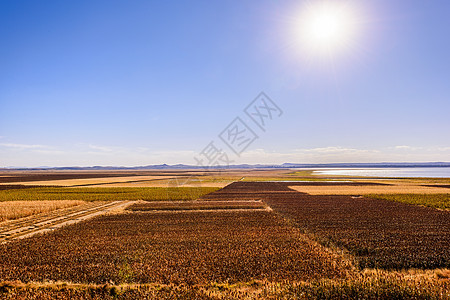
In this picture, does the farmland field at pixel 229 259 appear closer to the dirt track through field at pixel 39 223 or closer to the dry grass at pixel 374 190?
the dirt track through field at pixel 39 223

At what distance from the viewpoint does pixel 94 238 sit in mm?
16656

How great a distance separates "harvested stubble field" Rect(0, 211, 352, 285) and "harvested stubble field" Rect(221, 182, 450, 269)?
1.79m

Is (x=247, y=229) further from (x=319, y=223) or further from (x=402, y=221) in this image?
(x=402, y=221)

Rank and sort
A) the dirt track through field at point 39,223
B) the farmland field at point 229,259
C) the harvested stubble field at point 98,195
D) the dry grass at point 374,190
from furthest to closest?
1. the dry grass at point 374,190
2. the harvested stubble field at point 98,195
3. the dirt track through field at point 39,223
4. the farmland field at point 229,259

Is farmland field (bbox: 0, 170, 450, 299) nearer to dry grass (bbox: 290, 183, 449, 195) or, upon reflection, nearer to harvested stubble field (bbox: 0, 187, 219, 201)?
harvested stubble field (bbox: 0, 187, 219, 201)

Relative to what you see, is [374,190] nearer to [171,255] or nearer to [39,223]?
[171,255]

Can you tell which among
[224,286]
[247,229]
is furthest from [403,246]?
[224,286]

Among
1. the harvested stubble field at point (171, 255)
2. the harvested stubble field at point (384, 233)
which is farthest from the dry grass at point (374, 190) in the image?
the harvested stubble field at point (171, 255)

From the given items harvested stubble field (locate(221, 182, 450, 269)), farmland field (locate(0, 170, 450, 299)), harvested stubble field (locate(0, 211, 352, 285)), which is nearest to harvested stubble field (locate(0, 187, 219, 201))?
farmland field (locate(0, 170, 450, 299))

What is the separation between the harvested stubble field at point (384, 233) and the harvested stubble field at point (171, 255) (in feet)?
5.89

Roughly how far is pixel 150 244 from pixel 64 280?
528 centimetres

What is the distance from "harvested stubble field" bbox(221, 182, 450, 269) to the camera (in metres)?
12.4

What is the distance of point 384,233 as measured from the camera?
1730cm

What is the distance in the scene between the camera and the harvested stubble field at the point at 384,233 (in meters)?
12.4
